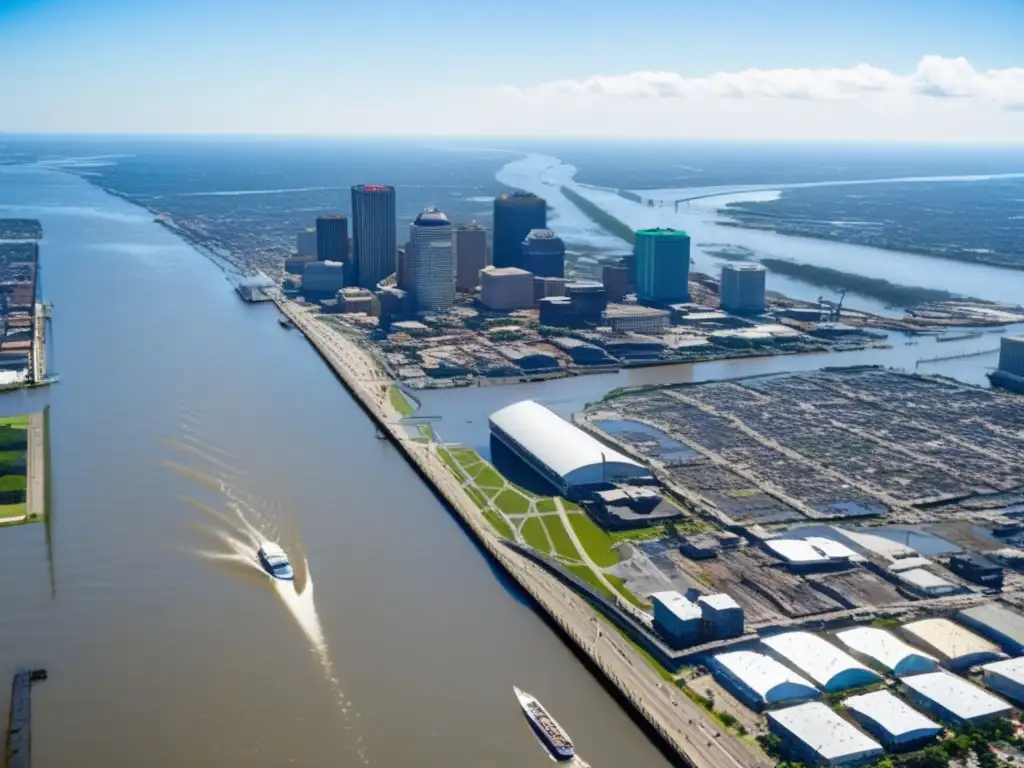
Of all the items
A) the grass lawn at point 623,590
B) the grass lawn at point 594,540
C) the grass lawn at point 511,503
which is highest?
the grass lawn at point 511,503

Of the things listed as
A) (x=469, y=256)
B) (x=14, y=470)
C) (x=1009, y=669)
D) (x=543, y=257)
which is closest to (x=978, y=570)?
(x=1009, y=669)

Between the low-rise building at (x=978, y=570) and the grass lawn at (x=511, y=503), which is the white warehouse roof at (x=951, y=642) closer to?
the low-rise building at (x=978, y=570)

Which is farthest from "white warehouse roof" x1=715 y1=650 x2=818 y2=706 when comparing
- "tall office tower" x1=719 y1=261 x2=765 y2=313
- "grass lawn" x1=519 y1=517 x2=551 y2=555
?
"tall office tower" x1=719 y1=261 x2=765 y2=313

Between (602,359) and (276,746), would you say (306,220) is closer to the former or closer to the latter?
(602,359)

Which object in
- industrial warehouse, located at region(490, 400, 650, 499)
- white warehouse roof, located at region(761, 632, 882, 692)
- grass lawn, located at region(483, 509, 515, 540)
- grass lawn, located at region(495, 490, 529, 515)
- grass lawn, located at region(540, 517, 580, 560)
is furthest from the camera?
industrial warehouse, located at region(490, 400, 650, 499)

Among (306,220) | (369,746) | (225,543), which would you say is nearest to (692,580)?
(369,746)

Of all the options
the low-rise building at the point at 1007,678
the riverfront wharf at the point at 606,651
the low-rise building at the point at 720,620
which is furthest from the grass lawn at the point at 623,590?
the low-rise building at the point at 1007,678

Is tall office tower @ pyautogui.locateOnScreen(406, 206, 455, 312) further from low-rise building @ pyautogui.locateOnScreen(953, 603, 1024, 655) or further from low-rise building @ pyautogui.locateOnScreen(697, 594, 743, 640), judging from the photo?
low-rise building @ pyautogui.locateOnScreen(953, 603, 1024, 655)

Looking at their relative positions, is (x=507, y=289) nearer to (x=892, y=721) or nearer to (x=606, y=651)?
(x=606, y=651)
